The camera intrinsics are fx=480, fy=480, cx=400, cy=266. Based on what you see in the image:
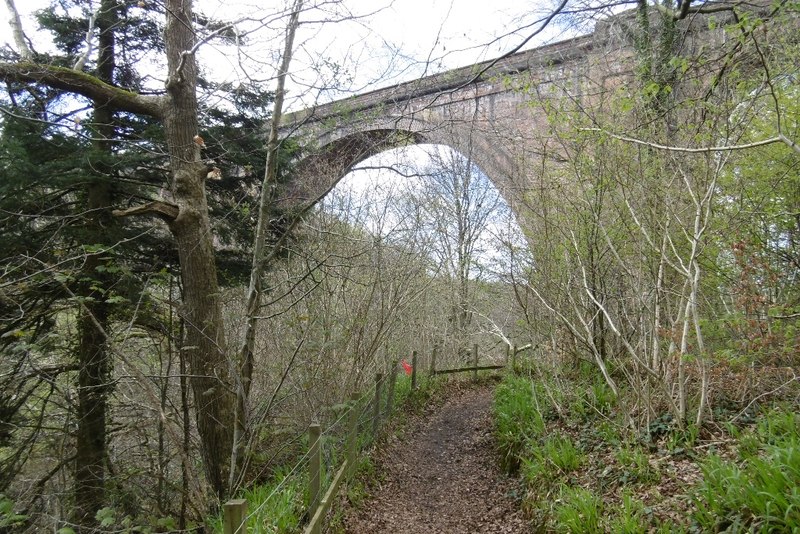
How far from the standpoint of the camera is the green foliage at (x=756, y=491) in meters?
2.34

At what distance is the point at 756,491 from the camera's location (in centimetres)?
247

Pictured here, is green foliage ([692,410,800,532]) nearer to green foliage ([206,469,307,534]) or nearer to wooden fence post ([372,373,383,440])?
green foliage ([206,469,307,534])

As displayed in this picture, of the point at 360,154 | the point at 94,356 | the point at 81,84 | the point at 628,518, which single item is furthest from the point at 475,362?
the point at 81,84

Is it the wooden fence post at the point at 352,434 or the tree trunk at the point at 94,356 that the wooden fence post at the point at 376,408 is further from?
the tree trunk at the point at 94,356

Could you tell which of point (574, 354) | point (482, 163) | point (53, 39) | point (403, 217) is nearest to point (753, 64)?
point (574, 354)

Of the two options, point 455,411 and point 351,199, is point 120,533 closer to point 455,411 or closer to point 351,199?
point 351,199

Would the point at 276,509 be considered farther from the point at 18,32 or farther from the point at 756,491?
the point at 18,32

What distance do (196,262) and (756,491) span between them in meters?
5.08

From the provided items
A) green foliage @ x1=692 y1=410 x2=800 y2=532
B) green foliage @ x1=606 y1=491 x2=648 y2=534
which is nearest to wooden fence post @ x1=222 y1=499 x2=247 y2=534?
green foliage @ x1=606 y1=491 x2=648 y2=534

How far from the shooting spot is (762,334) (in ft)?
12.1

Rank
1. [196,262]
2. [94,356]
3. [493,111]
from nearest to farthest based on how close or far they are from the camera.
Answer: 1. [196,262]
2. [94,356]
3. [493,111]

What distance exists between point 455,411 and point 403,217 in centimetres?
400

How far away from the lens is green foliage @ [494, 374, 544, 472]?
5371 millimetres

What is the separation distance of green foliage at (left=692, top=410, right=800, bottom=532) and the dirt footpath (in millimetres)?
1693
